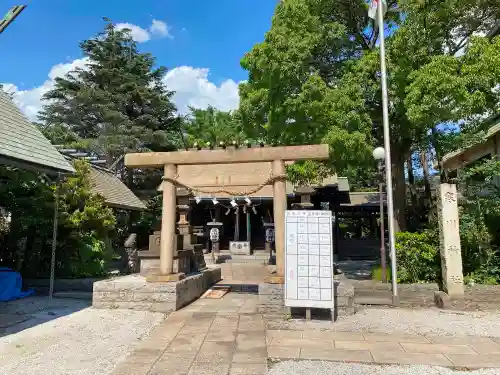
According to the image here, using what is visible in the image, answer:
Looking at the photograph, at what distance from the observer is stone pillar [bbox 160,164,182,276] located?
7.64 meters

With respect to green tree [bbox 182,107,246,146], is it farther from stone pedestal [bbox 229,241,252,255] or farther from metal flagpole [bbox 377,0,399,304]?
metal flagpole [bbox 377,0,399,304]

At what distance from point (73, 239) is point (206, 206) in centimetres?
1165

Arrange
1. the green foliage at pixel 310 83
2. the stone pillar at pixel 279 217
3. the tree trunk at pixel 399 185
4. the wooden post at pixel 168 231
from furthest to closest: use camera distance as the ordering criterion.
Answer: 1. the tree trunk at pixel 399 185
2. the green foliage at pixel 310 83
3. the wooden post at pixel 168 231
4. the stone pillar at pixel 279 217

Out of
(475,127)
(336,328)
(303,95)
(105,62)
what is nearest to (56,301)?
(336,328)

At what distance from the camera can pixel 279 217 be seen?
7160 mm

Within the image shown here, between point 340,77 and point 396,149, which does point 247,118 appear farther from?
point 396,149

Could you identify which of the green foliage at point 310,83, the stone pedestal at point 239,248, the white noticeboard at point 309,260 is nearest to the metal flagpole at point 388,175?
the green foliage at point 310,83

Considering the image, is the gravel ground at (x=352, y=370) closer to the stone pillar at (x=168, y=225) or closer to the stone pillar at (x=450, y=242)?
the stone pillar at (x=450, y=242)

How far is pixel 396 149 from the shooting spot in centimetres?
1130

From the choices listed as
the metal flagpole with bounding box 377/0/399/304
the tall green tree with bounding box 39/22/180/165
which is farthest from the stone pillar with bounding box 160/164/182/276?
the tall green tree with bounding box 39/22/180/165

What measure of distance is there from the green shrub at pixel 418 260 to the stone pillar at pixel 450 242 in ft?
1.28

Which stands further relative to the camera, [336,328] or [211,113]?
[211,113]

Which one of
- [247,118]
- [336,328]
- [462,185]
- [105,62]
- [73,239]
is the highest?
[105,62]

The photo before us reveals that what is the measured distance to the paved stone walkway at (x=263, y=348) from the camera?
14.4ft
